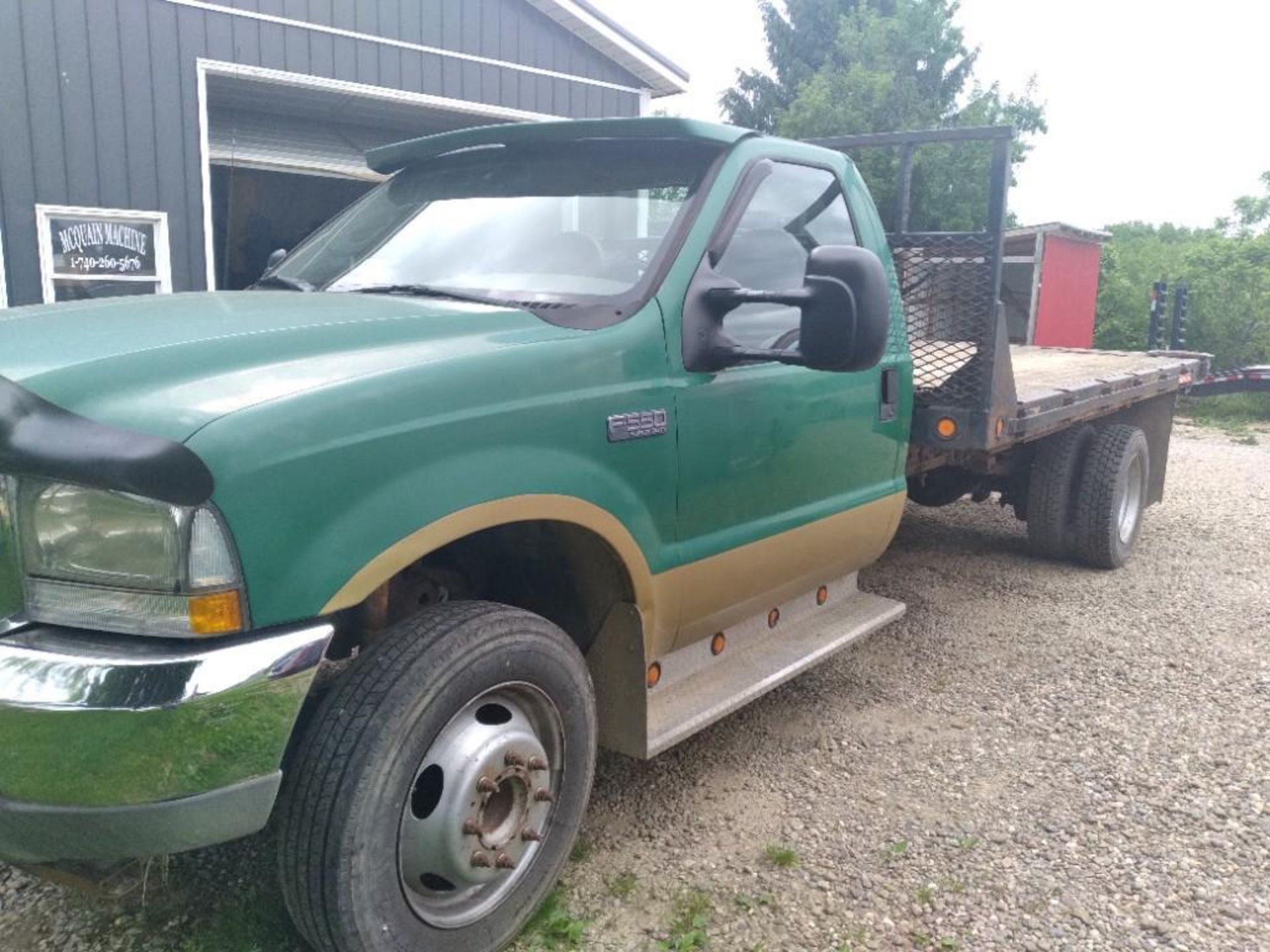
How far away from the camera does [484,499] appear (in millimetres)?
2412

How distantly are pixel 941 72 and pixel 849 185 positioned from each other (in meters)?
32.0

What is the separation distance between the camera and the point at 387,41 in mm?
9539

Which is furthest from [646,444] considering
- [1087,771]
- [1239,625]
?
[1239,625]

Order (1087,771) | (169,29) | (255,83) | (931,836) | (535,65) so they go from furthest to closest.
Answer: (535,65)
(255,83)
(169,29)
(1087,771)
(931,836)

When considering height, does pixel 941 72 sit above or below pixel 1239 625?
above

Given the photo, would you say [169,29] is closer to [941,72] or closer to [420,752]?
[420,752]

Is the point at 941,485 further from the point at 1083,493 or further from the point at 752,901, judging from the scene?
the point at 752,901

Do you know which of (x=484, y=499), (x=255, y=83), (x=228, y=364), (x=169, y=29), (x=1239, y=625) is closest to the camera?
(x=228, y=364)

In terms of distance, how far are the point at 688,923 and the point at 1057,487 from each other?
13.9ft

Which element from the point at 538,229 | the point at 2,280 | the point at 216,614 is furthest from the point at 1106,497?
the point at 2,280

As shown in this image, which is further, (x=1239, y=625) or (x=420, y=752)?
(x=1239, y=625)

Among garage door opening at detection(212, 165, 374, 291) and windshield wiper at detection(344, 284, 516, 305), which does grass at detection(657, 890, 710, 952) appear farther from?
garage door opening at detection(212, 165, 374, 291)

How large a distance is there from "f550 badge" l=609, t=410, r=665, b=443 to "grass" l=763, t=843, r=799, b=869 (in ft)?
4.20

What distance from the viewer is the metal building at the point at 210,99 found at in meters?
7.80
